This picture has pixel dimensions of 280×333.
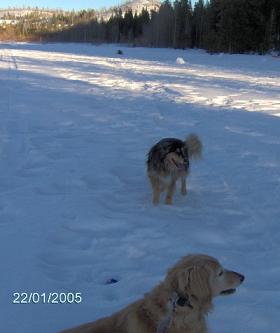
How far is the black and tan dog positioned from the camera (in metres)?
7.16

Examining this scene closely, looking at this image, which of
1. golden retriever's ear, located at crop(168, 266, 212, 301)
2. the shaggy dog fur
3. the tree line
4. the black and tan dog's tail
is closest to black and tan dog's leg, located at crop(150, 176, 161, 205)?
the black and tan dog's tail

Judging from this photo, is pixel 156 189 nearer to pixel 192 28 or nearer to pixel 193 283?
pixel 193 283

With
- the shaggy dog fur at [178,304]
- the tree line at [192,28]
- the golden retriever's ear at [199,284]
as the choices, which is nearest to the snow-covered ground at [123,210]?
the shaggy dog fur at [178,304]

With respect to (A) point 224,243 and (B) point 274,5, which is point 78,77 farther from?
(B) point 274,5

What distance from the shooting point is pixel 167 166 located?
7168mm

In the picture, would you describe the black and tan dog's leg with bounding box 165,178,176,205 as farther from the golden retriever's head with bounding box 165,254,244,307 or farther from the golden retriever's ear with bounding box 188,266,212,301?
the golden retriever's ear with bounding box 188,266,212,301

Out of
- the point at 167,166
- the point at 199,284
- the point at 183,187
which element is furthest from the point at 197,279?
the point at 183,187

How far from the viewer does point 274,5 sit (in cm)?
4419

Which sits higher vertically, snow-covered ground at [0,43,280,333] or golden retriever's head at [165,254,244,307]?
golden retriever's head at [165,254,244,307]

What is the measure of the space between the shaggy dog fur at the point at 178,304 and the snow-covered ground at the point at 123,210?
888mm

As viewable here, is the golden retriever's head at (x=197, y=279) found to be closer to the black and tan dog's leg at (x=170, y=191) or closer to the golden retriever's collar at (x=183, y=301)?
the golden retriever's collar at (x=183, y=301)

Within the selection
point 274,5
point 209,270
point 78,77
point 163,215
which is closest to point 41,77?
point 78,77

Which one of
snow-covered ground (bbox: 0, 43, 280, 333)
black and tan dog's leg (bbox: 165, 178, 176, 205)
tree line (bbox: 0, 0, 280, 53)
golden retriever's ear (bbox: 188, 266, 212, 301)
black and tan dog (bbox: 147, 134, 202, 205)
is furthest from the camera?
tree line (bbox: 0, 0, 280, 53)

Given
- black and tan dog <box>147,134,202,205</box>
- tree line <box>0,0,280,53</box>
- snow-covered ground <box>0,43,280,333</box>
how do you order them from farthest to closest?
tree line <box>0,0,280,53</box>
black and tan dog <box>147,134,202,205</box>
snow-covered ground <box>0,43,280,333</box>
